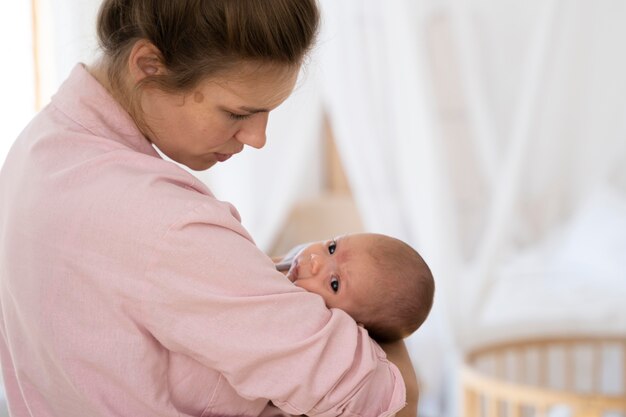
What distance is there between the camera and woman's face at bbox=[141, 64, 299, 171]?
1118 millimetres

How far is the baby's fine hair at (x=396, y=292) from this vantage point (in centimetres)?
141

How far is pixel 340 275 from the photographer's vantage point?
1.41 meters

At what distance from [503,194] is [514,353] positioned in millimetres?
567

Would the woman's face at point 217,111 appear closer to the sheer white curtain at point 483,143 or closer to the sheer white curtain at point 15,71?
the sheer white curtain at point 15,71

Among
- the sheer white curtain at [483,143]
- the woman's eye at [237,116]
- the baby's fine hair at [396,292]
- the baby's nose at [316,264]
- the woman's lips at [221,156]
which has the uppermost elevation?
the woman's eye at [237,116]

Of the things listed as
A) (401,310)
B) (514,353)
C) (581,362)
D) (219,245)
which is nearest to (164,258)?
(219,245)

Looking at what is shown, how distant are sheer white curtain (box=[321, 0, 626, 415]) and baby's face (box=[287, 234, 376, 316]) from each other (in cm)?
169

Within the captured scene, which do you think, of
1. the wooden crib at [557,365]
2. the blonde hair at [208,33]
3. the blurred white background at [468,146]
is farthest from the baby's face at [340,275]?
the wooden crib at [557,365]

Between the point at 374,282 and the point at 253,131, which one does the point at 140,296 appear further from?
the point at 374,282

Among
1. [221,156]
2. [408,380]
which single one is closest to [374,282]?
[408,380]

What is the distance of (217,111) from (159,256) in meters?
0.22

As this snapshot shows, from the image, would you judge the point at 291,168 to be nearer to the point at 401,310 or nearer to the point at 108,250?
the point at 401,310

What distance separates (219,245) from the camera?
1043mm

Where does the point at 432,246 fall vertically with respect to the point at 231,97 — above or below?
below
